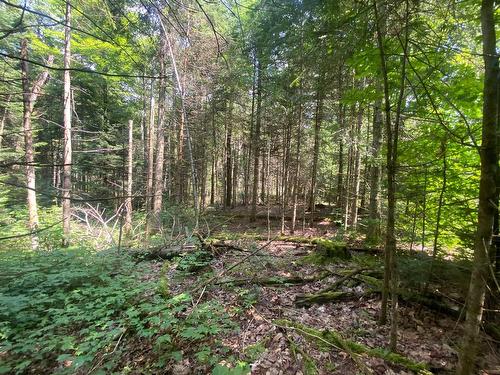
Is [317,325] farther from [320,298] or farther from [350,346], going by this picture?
[320,298]

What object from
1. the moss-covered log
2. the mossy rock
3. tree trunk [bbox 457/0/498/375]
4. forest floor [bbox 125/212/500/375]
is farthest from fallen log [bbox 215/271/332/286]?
tree trunk [bbox 457/0/498/375]

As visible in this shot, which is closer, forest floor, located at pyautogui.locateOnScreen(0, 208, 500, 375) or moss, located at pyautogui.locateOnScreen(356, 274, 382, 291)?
forest floor, located at pyautogui.locateOnScreen(0, 208, 500, 375)

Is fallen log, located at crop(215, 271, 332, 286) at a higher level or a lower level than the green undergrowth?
higher

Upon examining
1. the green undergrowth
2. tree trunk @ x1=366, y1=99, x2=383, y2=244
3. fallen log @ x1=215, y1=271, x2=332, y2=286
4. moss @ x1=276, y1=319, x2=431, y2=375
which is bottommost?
the green undergrowth

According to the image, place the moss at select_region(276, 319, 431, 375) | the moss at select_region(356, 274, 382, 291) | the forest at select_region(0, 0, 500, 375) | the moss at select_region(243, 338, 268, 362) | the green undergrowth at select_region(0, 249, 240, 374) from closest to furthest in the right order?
the forest at select_region(0, 0, 500, 375) → the moss at select_region(276, 319, 431, 375) → the moss at select_region(243, 338, 268, 362) → the green undergrowth at select_region(0, 249, 240, 374) → the moss at select_region(356, 274, 382, 291)

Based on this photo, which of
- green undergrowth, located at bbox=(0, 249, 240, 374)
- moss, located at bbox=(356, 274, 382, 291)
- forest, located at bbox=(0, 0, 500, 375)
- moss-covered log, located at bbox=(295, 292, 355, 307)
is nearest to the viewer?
forest, located at bbox=(0, 0, 500, 375)

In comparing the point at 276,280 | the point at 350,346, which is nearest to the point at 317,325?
the point at 350,346

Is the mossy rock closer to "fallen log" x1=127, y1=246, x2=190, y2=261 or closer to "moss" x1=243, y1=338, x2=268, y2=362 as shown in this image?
"fallen log" x1=127, y1=246, x2=190, y2=261

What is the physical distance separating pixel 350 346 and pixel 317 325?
67 cm

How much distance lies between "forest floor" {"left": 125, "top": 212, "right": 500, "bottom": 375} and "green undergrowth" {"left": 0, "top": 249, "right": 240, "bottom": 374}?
0.23 meters

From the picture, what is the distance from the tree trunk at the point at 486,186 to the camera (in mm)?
2105

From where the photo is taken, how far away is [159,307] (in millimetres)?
3992

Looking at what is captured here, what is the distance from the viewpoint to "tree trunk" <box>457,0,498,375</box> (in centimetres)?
211

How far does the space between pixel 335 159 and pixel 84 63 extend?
1472 cm
